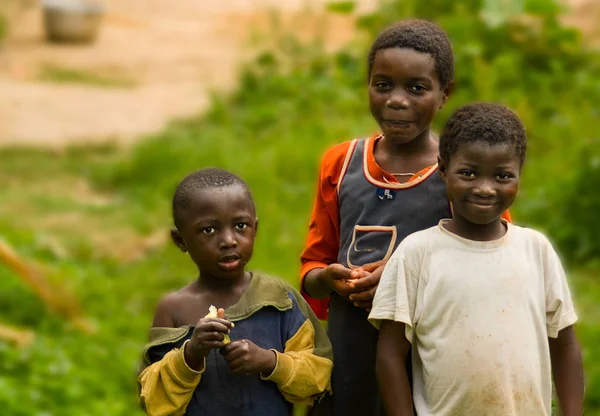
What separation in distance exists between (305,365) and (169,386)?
30 centimetres

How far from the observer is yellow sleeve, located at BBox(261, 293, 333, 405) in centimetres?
250

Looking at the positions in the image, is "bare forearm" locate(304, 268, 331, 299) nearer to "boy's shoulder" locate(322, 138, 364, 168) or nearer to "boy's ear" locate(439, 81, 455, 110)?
"boy's shoulder" locate(322, 138, 364, 168)

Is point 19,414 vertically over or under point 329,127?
under

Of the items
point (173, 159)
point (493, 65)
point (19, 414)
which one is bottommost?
point (19, 414)

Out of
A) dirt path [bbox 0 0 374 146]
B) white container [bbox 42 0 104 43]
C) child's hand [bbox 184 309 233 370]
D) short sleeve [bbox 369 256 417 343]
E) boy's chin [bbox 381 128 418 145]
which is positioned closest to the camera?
child's hand [bbox 184 309 233 370]

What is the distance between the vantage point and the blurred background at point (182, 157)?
5.71 meters

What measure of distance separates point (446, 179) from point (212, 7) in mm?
12841

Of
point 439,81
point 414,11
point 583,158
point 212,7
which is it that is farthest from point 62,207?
point 212,7

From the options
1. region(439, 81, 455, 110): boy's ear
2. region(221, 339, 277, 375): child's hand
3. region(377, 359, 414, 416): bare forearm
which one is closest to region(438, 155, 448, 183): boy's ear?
region(439, 81, 455, 110): boy's ear

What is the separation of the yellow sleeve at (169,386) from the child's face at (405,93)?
702 millimetres

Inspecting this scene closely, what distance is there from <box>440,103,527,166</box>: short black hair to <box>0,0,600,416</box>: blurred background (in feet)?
9.07

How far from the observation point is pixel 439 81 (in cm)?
269

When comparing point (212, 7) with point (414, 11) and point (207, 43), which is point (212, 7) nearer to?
point (207, 43)

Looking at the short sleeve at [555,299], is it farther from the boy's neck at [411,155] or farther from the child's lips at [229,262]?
the child's lips at [229,262]
